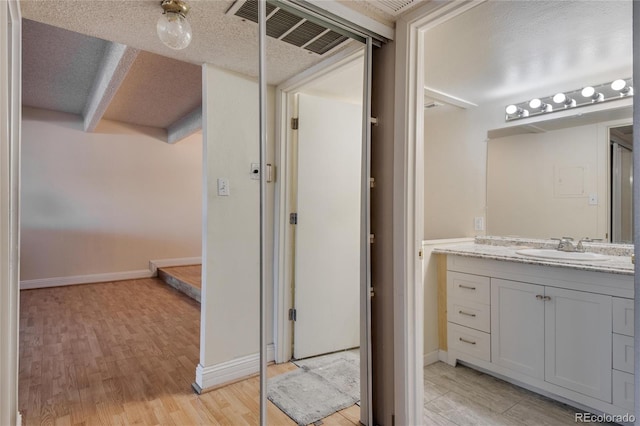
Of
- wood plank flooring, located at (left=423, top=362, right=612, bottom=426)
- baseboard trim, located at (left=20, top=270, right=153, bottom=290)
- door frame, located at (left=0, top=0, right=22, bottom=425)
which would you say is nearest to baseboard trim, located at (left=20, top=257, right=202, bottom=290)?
baseboard trim, located at (left=20, top=270, right=153, bottom=290)

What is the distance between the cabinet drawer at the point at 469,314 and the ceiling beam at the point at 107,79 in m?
2.71

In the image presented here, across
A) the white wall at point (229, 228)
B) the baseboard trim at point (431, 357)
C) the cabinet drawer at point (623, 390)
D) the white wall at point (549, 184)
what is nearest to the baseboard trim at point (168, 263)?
the white wall at point (229, 228)

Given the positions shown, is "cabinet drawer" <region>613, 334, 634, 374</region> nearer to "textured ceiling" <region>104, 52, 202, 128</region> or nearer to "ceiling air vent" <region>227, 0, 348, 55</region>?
"ceiling air vent" <region>227, 0, 348, 55</region>

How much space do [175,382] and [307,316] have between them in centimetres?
89

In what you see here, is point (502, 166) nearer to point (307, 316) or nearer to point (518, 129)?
point (518, 129)

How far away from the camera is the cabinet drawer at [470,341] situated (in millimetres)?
2115

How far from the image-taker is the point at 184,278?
8.07 feet

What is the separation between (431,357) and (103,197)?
2606 mm

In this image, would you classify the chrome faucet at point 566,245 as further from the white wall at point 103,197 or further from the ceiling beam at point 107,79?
the ceiling beam at point 107,79

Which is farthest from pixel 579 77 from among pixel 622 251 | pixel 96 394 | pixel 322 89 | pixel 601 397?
pixel 96 394

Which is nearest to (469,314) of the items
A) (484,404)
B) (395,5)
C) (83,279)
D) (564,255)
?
(484,404)

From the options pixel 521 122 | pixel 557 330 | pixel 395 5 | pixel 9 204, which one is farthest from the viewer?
pixel 521 122

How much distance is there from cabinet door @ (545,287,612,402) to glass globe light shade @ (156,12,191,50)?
7.97ft

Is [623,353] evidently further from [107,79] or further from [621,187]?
[107,79]
